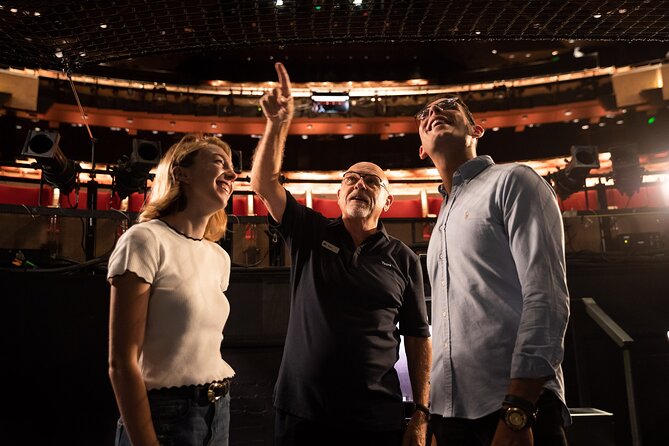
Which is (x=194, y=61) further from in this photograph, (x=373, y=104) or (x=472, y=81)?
(x=472, y=81)

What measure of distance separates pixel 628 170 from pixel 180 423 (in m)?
5.16

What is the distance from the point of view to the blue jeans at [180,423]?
124 cm

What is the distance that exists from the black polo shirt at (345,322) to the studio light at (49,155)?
2710 mm

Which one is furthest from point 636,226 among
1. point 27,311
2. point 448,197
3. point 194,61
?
point 194,61

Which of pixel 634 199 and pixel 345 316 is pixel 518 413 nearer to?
pixel 345 316

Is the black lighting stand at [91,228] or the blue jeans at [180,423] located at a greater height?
the black lighting stand at [91,228]

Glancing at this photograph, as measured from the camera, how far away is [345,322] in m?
1.81

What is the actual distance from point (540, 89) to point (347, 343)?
11.9m

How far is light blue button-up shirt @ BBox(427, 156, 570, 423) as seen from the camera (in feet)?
3.77

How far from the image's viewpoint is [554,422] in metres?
1.16

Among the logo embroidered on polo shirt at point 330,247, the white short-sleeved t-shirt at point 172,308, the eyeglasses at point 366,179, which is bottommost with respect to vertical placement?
the white short-sleeved t-shirt at point 172,308

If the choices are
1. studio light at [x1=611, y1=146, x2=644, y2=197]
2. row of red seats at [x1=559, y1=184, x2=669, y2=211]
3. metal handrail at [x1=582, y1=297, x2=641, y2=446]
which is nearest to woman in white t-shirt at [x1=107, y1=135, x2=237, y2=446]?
metal handrail at [x1=582, y1=297, x2=641, y2=446]

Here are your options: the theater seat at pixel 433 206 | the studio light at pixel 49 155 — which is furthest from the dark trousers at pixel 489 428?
the theater seat at pixel 433 206

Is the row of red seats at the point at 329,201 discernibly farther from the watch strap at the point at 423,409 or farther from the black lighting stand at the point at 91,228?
the watch strap at the point at 423,409
